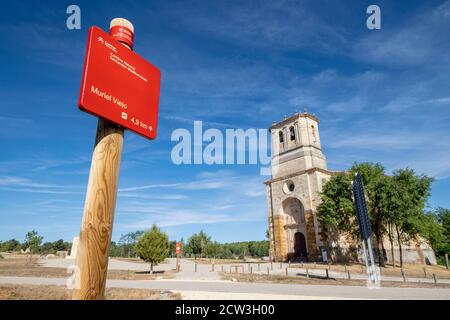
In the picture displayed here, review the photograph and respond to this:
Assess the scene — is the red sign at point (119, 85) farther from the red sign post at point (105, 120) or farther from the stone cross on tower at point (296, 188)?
the stone cross on tower at point (296, 188)

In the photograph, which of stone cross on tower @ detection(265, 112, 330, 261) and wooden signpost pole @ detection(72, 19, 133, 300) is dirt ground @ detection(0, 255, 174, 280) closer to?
stone cross on tower @ detection(265, 112, 330, 261)

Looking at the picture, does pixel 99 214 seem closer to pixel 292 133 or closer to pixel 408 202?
pixel 408 202

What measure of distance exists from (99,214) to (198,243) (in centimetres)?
5423

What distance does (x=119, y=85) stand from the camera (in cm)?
225

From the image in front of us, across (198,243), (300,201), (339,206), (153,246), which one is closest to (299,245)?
(300,201)

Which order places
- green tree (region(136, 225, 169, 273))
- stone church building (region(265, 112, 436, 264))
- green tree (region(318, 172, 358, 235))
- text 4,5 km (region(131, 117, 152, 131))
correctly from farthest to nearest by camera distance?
stone church building (region(265, 112, 436, 264)), green tree (region(318, 172, 358, 235)), green tree (region(136, 225, 169, 273)), text 4,5 km (region(131, 117, 152, 131))

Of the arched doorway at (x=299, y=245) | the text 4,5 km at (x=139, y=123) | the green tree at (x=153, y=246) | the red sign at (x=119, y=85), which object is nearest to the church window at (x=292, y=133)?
the arched doorway at (x=299, y=245)

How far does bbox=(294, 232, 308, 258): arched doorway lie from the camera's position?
110 feet

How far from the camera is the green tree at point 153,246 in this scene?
2258cm

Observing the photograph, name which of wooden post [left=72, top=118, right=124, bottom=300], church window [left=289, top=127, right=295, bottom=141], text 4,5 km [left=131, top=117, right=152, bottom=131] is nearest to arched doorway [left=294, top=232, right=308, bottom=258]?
church window [left=289, top=127, right=295, bottom=141]

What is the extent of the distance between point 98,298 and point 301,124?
125 ft

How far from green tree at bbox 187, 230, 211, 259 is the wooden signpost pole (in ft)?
174
